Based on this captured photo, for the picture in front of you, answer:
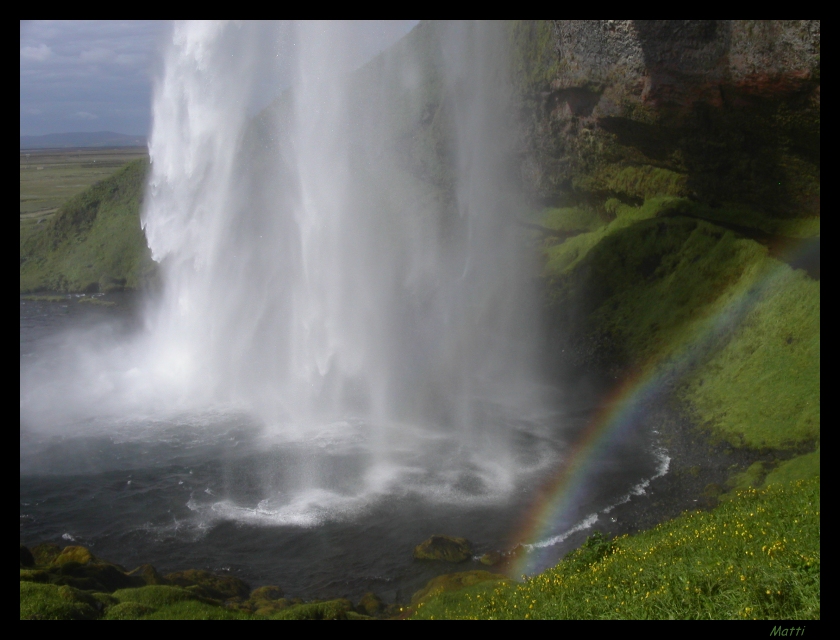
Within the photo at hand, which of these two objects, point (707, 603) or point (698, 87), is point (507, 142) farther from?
point (707, 603)

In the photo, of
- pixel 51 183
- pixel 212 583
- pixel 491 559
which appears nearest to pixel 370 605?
pixel 491 559

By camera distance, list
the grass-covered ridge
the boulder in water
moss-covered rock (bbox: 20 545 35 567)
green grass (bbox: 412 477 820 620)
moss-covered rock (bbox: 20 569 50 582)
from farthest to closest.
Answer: the grass-covered ridge → the boulder in water → moss-covered rock (bbox: 20 545 35 567) → moss-covered rock (bbox: 20 569 50 582) → green grass (bbox: 412 477 820 620)

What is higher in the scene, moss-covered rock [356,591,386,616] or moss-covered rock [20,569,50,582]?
moss-covered rock [20,569,50,582]

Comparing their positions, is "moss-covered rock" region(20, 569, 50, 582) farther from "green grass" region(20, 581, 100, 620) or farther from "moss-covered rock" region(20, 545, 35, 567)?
"moss-covered rock" region(20, 545, 35, 567)

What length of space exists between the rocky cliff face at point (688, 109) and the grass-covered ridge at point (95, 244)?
40.4 meters

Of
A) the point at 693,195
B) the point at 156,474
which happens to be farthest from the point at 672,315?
the point at 156,474

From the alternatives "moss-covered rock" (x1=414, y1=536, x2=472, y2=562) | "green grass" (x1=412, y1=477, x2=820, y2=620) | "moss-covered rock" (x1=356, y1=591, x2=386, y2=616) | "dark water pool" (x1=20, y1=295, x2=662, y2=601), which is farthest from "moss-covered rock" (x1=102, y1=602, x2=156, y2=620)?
"moss-covered rock" (x1=414, y1=536, x2=472, y2=562)

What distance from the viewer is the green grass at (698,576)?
8.09 meters

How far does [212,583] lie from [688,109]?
99.8 feet

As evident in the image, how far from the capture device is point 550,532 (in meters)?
19.7

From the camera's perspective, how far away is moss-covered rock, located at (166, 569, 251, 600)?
16141 mm

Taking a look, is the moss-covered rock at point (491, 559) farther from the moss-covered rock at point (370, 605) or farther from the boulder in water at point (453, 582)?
the moss-covered rock at point (370, 605)

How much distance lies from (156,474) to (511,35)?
131 ft

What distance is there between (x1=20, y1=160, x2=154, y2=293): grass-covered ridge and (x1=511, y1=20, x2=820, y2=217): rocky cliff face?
40445mm
